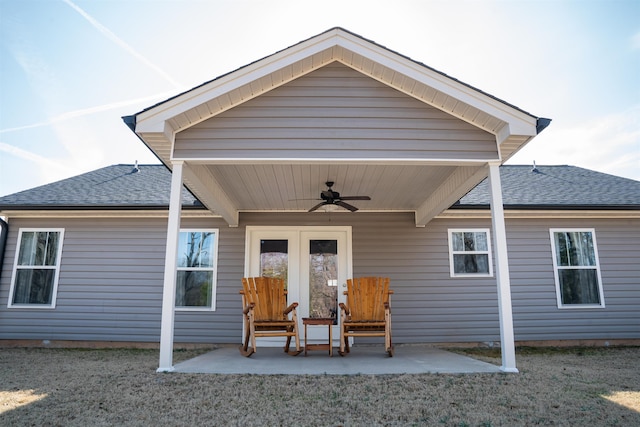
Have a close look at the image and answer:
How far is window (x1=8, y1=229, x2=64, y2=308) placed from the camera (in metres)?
6.66

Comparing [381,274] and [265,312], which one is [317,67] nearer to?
[265,312]

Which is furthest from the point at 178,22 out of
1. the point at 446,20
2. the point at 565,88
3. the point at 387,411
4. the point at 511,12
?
the point at 565,88

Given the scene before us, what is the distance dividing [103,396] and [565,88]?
11232mm

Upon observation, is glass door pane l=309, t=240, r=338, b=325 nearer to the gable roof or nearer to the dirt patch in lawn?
the gable roof

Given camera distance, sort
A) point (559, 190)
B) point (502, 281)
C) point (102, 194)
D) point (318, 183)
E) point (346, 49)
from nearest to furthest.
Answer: point (502, 281), point (346, 49), point (318, 183), point (102, 194), point (559, 190)

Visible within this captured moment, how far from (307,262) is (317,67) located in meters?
3.41

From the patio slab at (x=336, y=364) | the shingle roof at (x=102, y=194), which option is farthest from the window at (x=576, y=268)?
the shingle roof at (x=102, y=194)

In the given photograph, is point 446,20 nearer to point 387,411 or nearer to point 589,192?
point 589,192

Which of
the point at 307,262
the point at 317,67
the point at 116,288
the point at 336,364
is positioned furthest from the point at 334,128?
the point at 116,288

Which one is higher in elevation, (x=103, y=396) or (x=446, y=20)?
(x=446, y=20)

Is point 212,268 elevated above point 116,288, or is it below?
above

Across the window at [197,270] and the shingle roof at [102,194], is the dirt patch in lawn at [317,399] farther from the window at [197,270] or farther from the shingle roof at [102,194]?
the shingle roof at [102,194]

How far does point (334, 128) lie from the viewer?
4.19 m

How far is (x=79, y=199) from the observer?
673 cm
